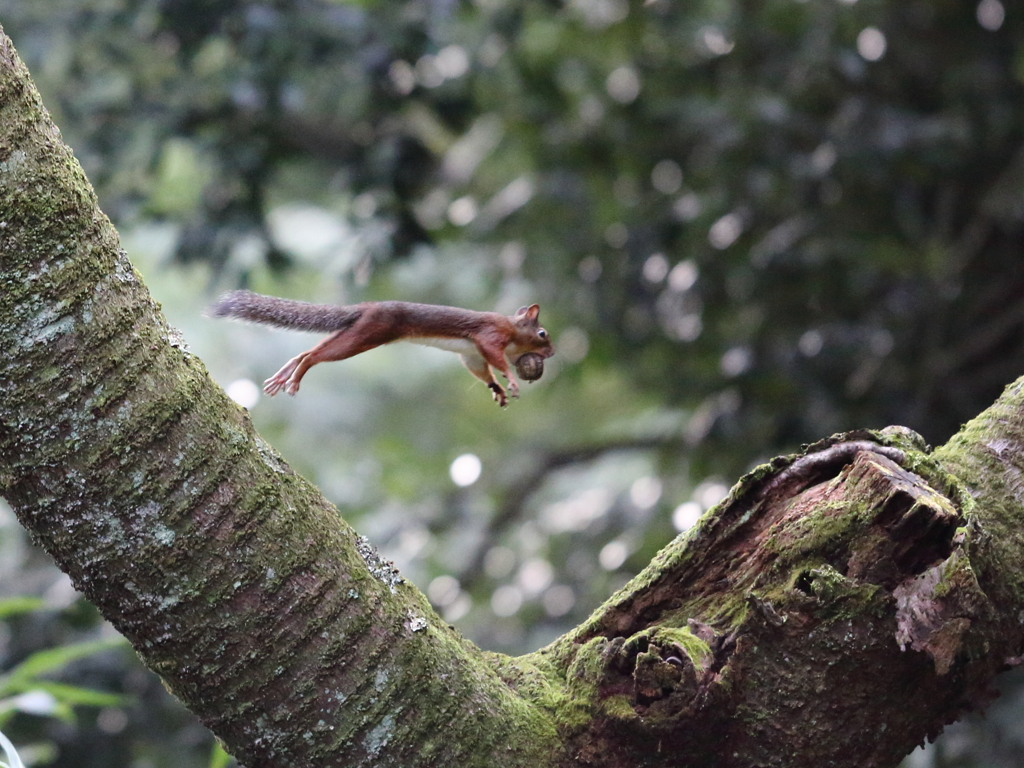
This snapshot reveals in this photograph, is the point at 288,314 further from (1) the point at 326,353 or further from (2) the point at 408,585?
(2) the point at 408,585

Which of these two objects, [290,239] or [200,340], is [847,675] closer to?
[200,340]

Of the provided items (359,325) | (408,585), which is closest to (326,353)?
(359,325)

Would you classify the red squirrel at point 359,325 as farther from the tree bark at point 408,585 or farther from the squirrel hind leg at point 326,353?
the tree bark at point 408,585

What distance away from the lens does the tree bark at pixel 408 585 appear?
4.38ft

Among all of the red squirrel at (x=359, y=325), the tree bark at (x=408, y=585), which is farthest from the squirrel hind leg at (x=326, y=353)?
the tree bark at (x=408, y=585)

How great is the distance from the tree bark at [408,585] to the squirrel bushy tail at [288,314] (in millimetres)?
588

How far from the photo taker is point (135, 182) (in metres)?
4.25

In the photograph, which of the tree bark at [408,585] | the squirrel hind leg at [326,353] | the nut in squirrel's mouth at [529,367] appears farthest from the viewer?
the nut in squirrel's mouth at [529,367]

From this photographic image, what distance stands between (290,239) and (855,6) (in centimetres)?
494

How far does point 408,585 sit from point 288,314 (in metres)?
0.69

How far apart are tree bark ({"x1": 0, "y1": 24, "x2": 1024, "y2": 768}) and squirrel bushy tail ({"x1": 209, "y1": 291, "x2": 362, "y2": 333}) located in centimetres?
59

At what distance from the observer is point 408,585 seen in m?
1.62

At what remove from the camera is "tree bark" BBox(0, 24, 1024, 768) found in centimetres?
133

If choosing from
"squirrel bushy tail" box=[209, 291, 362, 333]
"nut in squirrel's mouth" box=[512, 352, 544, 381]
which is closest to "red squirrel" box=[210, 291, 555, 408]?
"squirrel bushy tail" box=[209, 291, 362, 333]
